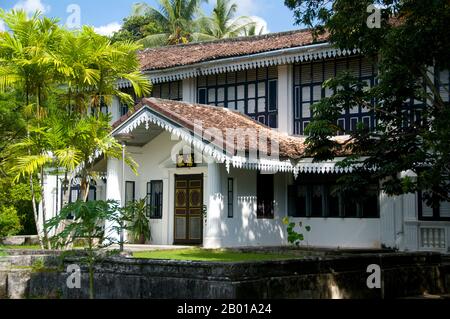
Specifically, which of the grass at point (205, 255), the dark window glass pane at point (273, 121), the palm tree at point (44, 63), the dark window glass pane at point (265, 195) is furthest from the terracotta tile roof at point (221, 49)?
the grass at point (205, 255)

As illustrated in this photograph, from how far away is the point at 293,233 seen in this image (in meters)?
20.8

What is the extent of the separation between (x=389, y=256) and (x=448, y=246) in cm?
661

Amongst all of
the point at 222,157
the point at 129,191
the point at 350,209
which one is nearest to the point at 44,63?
the point at 222,157

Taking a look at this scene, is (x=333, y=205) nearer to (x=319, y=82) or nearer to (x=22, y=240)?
→ (x=319, y=82)

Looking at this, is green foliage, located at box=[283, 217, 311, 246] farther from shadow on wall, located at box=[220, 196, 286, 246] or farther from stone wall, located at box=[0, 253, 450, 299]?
stone wall, located at box=[0, 253, 450, 299]

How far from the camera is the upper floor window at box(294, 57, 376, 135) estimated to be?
21.1 m

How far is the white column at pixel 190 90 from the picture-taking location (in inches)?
969

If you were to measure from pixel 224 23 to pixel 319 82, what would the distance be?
89.2 ft

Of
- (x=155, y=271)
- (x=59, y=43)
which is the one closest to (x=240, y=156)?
(x=59, y=43)

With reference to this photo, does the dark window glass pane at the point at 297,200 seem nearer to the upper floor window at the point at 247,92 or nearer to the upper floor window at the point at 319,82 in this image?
the upper floor window at the point at 319,82

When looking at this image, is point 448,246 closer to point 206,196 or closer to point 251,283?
point 206,196

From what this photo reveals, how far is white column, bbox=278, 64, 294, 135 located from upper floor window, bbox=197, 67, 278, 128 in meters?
0.27

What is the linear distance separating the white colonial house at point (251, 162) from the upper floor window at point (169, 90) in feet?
1.32

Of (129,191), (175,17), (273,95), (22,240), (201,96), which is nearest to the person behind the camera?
(273,95)
